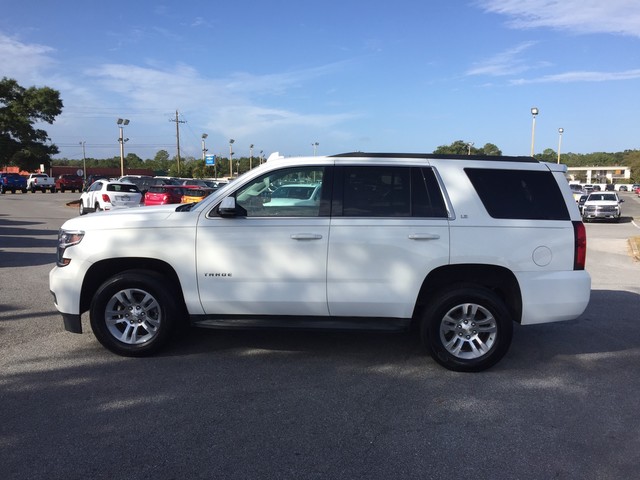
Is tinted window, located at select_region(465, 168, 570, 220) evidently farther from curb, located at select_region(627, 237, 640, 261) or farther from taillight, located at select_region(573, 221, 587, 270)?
curb, located at select_region(627, 237, 640, 261)

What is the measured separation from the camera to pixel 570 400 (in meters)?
4.30

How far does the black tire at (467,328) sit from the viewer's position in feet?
15.7

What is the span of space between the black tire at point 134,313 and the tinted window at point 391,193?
6.22ft

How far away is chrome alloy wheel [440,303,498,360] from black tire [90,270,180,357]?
102 inches

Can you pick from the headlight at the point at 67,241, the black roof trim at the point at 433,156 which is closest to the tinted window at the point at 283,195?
the black roof trim at the point at 433,156

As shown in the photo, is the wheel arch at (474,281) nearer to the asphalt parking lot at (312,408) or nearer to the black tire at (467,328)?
the black tire at (467,328)

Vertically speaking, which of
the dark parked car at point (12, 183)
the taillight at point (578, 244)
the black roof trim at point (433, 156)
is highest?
the dark parked car at point (12, 183)

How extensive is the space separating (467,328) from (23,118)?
72.5 m

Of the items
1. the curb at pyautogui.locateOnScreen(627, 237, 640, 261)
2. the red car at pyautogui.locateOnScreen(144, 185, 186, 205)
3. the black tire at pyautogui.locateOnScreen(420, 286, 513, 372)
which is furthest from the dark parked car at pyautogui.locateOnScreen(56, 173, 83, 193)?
the black tire at pyautogui.locateOnScreen(420, 286, 513, 372)

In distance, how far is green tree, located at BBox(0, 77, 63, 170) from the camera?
6394 cm

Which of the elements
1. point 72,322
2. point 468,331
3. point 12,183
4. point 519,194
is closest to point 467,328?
point 468,331

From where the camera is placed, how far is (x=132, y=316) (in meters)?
5.05

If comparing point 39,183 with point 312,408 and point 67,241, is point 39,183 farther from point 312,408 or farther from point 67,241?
point 312,408

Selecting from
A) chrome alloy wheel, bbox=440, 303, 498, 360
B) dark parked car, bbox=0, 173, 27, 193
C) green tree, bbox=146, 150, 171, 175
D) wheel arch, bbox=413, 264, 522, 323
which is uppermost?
green tree, bbox=146, 150, 171, 175
